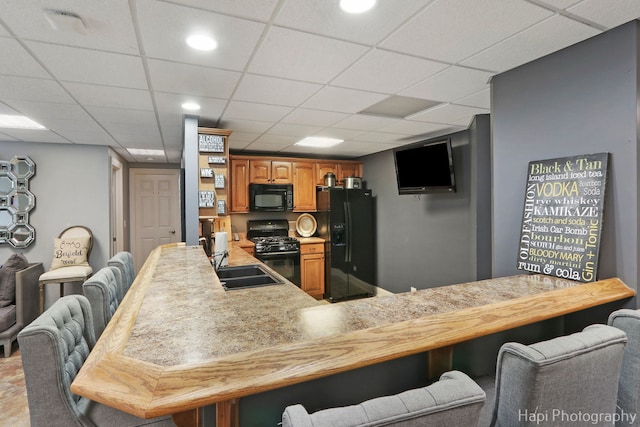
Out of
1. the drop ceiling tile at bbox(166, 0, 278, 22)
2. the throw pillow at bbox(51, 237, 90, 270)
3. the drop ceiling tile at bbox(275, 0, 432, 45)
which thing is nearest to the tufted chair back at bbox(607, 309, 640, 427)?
the drop ceiling tile at bbox(275, 0, 432, 45)

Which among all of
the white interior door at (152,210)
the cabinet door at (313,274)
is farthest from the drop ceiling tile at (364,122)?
the white interior door at (152,210)

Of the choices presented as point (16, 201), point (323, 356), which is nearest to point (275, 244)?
point (16, 201)

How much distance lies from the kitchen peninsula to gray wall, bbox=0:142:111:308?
3.80m

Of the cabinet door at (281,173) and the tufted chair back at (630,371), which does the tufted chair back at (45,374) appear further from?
the cabinet door at (281,173)

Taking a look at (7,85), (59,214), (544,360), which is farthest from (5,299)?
(544,360)

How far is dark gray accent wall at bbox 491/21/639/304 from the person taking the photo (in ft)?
5.34

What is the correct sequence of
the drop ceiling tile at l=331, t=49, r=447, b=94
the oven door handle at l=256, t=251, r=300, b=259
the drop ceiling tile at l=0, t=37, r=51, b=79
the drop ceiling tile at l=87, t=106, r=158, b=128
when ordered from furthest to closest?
the oven door handle at l=256, t=251, r=300, b=259 < the drop ceiling tile at l=87, t=106, r=158, b=128 < the drop ceiling tile at l=331, t=49, r=447, b=94 < the drop ceiling tile at l=0, t=37, r=51, b=79

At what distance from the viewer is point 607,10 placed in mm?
1503

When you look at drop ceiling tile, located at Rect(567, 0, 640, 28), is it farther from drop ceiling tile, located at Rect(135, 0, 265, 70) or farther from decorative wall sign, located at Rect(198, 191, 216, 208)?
decorative wall sign, located at Rect(198, 191, 216, 208)

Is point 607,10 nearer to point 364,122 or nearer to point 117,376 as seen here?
point 364,122

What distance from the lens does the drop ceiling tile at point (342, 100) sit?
254cm

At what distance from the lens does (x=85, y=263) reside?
4504 mm

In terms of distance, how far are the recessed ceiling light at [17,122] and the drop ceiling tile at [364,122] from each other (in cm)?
323

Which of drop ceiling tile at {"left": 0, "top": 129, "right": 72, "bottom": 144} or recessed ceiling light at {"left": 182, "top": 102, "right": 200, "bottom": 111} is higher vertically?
drop ceiling tile at {"left": 0, "top": 129, "right": 72, "bottom": 144}
